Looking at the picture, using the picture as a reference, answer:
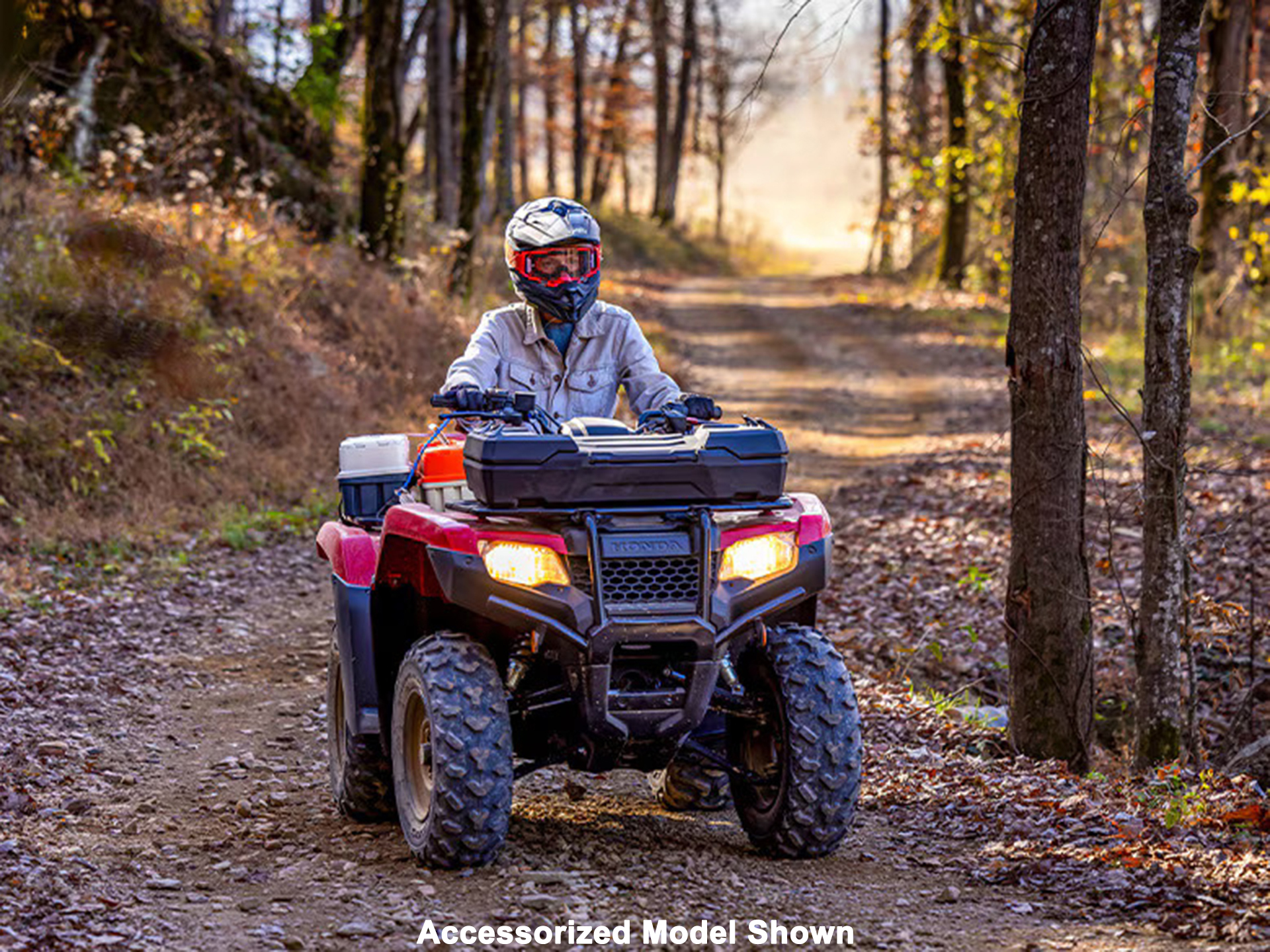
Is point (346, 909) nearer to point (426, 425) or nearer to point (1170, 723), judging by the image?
point (1170, 723)

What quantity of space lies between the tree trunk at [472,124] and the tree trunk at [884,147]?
12847mm

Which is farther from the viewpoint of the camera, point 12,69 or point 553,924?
point 12,69

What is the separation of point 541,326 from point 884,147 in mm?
32511

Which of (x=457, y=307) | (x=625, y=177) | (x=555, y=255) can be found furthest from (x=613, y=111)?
(x=555, y=255)

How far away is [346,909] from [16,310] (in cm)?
964

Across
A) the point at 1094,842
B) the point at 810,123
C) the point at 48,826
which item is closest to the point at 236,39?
the point at 48,826

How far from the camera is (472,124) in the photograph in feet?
69.4

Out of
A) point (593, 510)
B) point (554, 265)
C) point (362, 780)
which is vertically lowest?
point (362, 780)

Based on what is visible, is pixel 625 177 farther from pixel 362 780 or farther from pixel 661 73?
pixel 362 780

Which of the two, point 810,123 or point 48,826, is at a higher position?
point 810,123

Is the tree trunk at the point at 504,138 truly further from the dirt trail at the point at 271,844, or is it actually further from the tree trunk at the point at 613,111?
the dirt trail at the point at 271,844

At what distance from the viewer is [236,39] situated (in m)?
21.0

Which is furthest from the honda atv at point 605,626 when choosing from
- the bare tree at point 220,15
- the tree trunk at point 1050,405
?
the bare tree at point 220,15

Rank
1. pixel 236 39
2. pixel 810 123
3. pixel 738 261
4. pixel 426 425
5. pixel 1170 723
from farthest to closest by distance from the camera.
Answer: pixel 810 123 → pixel 738 261 → pixel 236 39 → pixel 426 425 → pixel 1170 723
